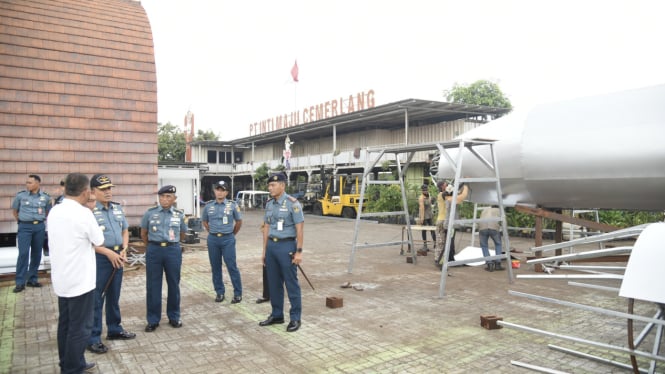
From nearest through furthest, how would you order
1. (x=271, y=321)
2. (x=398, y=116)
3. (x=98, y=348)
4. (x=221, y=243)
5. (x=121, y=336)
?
(x=98, y=348) → (x=121, y=336) → (x=271, y=321) → (x=221, y=243) → (x=398, y=116)

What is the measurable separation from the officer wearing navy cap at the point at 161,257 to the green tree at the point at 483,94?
33.1 m

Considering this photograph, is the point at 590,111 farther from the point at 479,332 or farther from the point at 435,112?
the point at 435,112

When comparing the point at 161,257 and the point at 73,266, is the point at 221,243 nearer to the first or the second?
the point at 161,257

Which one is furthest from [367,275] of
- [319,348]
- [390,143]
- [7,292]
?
[390,143]

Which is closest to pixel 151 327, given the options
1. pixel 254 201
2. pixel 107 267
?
pixel 107 267

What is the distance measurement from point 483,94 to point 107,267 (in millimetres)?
35023

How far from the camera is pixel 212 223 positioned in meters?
6.79

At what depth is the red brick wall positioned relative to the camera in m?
9.10

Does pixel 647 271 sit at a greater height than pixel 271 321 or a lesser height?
greater

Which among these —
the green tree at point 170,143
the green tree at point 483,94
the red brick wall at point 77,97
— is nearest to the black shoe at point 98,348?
the red brick wall at point 77,97

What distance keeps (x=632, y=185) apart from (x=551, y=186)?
47.2 inches

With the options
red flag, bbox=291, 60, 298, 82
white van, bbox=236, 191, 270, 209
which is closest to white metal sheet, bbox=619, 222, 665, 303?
white van, bbox=236, 191, 270, 209

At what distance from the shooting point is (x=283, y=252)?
5520 mm

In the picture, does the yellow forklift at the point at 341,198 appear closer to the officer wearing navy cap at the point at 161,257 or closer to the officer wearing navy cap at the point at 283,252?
the officer wearing navy cap at the point at 283,252
